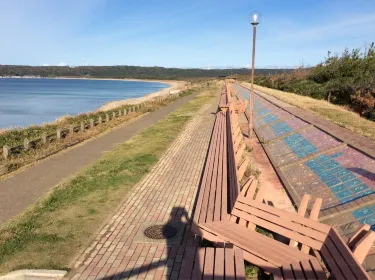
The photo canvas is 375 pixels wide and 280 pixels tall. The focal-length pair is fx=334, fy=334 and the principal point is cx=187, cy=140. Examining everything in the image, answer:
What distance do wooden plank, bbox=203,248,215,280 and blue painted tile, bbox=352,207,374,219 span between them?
A: 10.4 feet

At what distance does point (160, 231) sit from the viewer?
620 cm

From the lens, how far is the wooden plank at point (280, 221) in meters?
4.14

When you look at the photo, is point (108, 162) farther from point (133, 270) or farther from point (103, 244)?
point (133, 270)

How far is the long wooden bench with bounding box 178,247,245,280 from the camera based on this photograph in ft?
12.6

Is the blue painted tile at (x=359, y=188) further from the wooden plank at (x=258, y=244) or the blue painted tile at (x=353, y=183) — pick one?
the wooden plank at (x=258, y=244)

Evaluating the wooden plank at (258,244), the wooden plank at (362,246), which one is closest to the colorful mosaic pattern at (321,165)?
the wooden plank at (258,244)

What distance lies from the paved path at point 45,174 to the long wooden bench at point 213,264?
4804 mm

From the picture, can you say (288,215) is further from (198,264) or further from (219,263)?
(198,264)

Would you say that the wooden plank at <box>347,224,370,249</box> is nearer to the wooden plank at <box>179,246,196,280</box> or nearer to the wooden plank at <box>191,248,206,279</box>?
the wooden plank at <box>191,248,206,279</box>

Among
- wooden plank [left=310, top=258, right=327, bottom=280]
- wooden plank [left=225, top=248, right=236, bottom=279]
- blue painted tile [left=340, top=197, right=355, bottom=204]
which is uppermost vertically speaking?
wooden plank [left=310, top=258, right=327, bottom=280]

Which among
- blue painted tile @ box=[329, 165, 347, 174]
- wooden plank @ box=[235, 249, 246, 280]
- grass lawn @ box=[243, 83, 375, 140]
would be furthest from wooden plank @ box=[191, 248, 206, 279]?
grass lawn @ box=[243, 83, 375, 140]

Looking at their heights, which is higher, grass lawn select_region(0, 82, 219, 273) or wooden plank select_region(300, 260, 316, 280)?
wooden plank select_region(300, 260, 316, 280)

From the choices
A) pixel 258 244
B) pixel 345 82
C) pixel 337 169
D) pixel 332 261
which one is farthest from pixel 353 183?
pixel 345 82

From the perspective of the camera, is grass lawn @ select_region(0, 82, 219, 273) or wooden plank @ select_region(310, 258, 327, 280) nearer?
wooden plank @ select_region(310, 258, 327, 280)
